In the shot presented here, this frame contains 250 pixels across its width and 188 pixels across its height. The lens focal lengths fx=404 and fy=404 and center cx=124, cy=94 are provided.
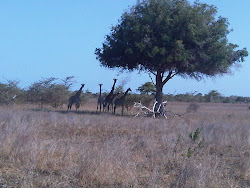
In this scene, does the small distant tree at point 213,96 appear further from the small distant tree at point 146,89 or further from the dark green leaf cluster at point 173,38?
the dark green leaf cluster at point 173,38

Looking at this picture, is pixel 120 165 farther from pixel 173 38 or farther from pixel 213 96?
pixel 213 96

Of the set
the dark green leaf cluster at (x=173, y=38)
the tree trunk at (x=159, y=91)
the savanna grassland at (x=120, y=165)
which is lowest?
the savanna grassland at (x=120, y=165)

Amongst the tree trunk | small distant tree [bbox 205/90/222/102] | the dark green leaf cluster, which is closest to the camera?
the dark green leaf cluster

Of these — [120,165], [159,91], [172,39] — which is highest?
[172,39]

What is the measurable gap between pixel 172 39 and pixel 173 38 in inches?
8.9

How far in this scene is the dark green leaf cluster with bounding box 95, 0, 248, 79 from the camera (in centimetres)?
2653

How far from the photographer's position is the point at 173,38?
2711cm

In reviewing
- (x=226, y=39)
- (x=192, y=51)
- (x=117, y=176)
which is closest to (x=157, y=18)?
(x=192, y=51)

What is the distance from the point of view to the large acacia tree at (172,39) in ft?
87.1

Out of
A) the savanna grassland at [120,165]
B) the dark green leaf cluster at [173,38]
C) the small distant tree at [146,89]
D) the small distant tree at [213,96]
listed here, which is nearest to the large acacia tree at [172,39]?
the dark green leaf cluster at [173,38]

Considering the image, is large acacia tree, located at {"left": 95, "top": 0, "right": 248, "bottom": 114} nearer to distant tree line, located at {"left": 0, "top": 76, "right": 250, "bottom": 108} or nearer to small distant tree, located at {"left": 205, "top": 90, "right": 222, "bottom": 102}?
distant tree line, located at {"left": 0, "top": 76, "right": 250, "bottom": 108}

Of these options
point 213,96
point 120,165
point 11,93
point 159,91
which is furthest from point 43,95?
point 213,96

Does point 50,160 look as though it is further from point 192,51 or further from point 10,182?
point 192,51

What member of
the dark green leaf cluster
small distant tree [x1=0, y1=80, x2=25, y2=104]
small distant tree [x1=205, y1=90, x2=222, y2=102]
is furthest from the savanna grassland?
small distant tree [x1=205, y1=90, x2=222, y2=102]
